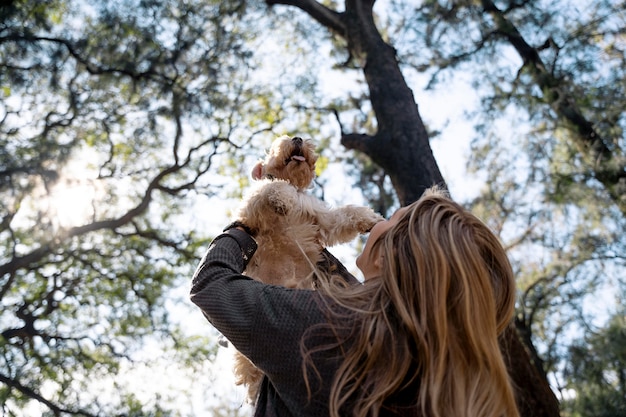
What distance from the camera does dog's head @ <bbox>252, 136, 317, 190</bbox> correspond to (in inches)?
146

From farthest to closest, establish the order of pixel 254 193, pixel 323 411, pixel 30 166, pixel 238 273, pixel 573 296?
pixel 573 296 < pixel 30 166 < pixel 254 193 < pixel 238 273 < pixel 323 411

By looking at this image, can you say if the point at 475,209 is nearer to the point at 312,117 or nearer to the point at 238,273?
the point at 312,117

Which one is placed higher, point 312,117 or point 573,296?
point 312,117

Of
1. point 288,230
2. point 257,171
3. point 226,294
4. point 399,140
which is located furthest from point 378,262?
point 399,140

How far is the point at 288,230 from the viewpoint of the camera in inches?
128

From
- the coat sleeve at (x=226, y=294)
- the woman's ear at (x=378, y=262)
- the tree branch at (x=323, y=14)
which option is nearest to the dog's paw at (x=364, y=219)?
the woman's ear at (x=378, y=262)

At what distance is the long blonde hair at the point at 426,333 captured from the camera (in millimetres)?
1818

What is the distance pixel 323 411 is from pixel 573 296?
939 cm

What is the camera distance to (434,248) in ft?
6.36

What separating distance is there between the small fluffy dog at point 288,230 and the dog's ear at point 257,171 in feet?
0.80

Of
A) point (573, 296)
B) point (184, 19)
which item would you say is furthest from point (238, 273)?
point (573, 296)

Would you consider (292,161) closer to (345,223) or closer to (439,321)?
(345,223)

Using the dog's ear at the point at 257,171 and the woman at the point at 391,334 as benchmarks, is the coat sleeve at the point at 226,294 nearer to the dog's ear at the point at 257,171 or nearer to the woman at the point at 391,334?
the woman at the point at 391,334

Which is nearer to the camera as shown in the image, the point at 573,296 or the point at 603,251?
the point at 603,251
